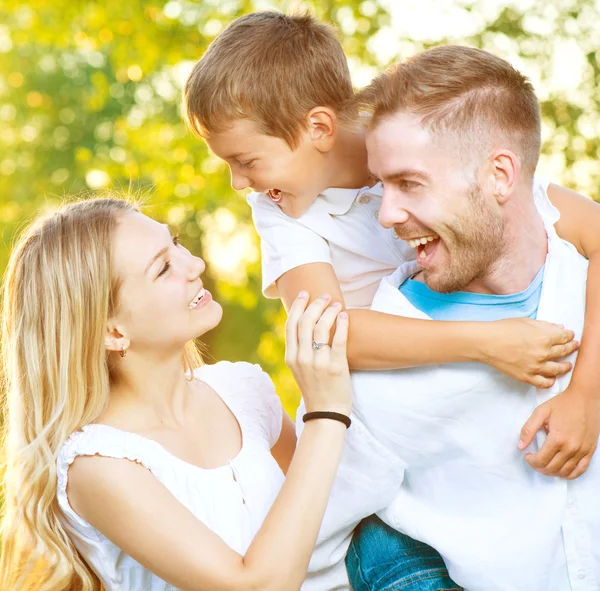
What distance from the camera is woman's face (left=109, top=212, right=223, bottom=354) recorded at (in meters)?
2.66

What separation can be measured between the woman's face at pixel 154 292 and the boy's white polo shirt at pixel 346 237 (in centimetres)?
28

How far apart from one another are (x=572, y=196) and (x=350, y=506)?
1123mm

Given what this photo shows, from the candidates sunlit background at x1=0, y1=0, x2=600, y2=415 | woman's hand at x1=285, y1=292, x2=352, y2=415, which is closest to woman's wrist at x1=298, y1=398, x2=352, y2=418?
woman's hand at x1=285, y1=292, x2=352, y2=415

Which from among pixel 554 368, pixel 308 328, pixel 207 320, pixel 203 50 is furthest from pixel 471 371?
pixel 203 50

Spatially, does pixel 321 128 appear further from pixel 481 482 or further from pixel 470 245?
pixel 481 482

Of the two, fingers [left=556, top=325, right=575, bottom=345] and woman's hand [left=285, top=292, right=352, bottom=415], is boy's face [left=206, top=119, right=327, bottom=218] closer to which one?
woman's hand [left=285, top=292, right=352, bottom=415]

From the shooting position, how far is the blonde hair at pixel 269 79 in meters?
2.85

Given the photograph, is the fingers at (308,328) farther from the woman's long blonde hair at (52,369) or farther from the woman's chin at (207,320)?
the woman's long blonde hair at (52,369)

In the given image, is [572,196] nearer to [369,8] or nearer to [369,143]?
[369,143]

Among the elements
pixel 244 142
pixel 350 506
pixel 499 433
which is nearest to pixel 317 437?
pixel 350 506

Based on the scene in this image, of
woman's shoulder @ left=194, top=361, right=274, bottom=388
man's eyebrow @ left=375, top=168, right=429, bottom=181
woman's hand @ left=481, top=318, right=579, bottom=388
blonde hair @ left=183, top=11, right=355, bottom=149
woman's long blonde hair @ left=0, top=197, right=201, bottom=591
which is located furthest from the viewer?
woman's shoulder @ left=194, top=361, right=274, bottom=388

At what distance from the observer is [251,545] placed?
2.38 m

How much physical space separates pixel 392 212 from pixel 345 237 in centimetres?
48

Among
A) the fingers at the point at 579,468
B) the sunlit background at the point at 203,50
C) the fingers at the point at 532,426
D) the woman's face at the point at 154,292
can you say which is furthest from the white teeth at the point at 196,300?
the sunlit background at the point at 203,50
